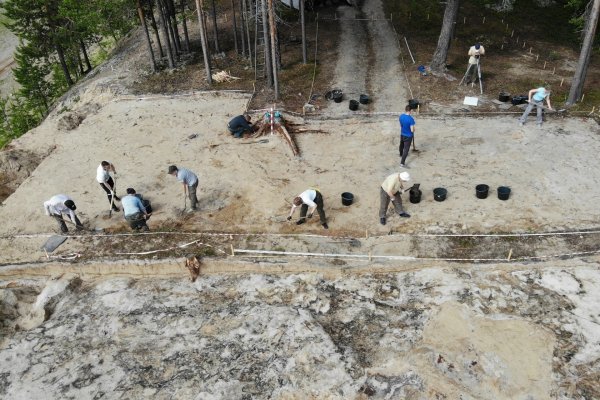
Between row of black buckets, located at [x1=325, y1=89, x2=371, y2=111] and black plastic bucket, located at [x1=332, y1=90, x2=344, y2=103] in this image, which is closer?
row of black buckets, located at [x1=325, y1=89, x2=371, y2=111]

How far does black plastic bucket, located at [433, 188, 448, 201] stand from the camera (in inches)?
471

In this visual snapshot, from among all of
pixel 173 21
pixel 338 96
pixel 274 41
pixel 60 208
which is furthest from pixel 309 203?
pixel 173 21

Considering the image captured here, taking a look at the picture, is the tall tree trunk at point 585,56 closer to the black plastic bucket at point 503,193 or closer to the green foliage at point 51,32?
the black plastic bucket at point 503,193

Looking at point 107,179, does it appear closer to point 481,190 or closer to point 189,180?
point 189,180

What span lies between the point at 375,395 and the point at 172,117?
13.7 meters

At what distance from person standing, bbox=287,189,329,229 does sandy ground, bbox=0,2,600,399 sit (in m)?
0.42

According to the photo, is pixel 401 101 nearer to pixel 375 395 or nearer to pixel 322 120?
pixel 322 120

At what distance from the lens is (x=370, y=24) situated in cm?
2459

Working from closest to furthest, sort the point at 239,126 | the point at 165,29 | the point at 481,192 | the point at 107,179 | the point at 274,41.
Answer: the point at 481,192 < the point at 107,179 < the point at 239,126 < the point at 274,41 < the point at 165,29

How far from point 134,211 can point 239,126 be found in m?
5.55

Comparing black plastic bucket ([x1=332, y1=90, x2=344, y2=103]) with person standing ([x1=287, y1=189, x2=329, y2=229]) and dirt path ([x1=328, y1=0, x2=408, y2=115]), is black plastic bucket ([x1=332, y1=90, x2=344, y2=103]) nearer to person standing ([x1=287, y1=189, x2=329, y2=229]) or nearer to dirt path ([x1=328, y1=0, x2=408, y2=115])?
dirt path ([x1=328, y1=0, x2=408, y2=115])

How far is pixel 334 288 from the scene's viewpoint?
9984mm

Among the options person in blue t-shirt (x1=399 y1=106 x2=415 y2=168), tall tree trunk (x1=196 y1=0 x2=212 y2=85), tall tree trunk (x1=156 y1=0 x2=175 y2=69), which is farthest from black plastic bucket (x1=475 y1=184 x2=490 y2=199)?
tall tree trunk (x1=156 y1=0 x2=175 y2=69)

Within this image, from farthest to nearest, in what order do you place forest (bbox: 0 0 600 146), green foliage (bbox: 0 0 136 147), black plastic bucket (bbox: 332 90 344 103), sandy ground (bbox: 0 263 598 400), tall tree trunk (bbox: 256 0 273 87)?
1. green foliage (bbox: 0 0 136 147)
2. forest (bbox: 0 0 600 146)
3. black plastic bucket (bbox: 332 90 344 103)
4. tall tree trunk (bbox: 256 0 273 87)
5. sandy ground (bbox: 0 263 598 400)
